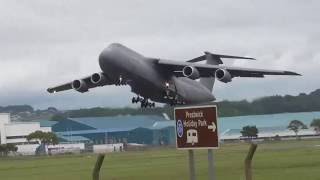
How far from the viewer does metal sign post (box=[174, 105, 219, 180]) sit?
11.3m

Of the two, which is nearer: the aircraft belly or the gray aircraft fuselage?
the gray aircraft fuselage

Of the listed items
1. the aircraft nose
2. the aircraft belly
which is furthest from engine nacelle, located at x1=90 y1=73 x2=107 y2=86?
the aircraft belly

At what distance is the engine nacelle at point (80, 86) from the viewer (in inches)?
2026

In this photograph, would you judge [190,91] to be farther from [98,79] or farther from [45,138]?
[45,138]

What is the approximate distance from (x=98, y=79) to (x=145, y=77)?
497 cm

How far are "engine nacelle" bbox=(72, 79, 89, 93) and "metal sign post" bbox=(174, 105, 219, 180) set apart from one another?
131ft

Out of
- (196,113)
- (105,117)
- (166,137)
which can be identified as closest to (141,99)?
(196,113)

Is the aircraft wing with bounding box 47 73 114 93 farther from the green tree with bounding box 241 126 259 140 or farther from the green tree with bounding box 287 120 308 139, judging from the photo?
the green tree with bounding box 287 120 308 139

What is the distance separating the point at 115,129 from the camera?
156 meters

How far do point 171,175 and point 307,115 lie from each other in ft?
393

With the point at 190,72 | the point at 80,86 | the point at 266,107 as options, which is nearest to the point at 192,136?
the point at 190,72

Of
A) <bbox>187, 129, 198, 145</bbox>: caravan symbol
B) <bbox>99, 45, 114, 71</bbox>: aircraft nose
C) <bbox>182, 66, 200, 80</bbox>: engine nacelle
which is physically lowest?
<bbox>187, 129, 198, 145</bbox>: caravan symbol

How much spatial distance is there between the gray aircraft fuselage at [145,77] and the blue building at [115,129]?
84570 millimetres

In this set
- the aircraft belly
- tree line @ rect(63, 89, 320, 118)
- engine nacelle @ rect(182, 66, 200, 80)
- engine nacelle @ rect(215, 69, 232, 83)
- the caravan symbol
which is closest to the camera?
the caravan symbol
